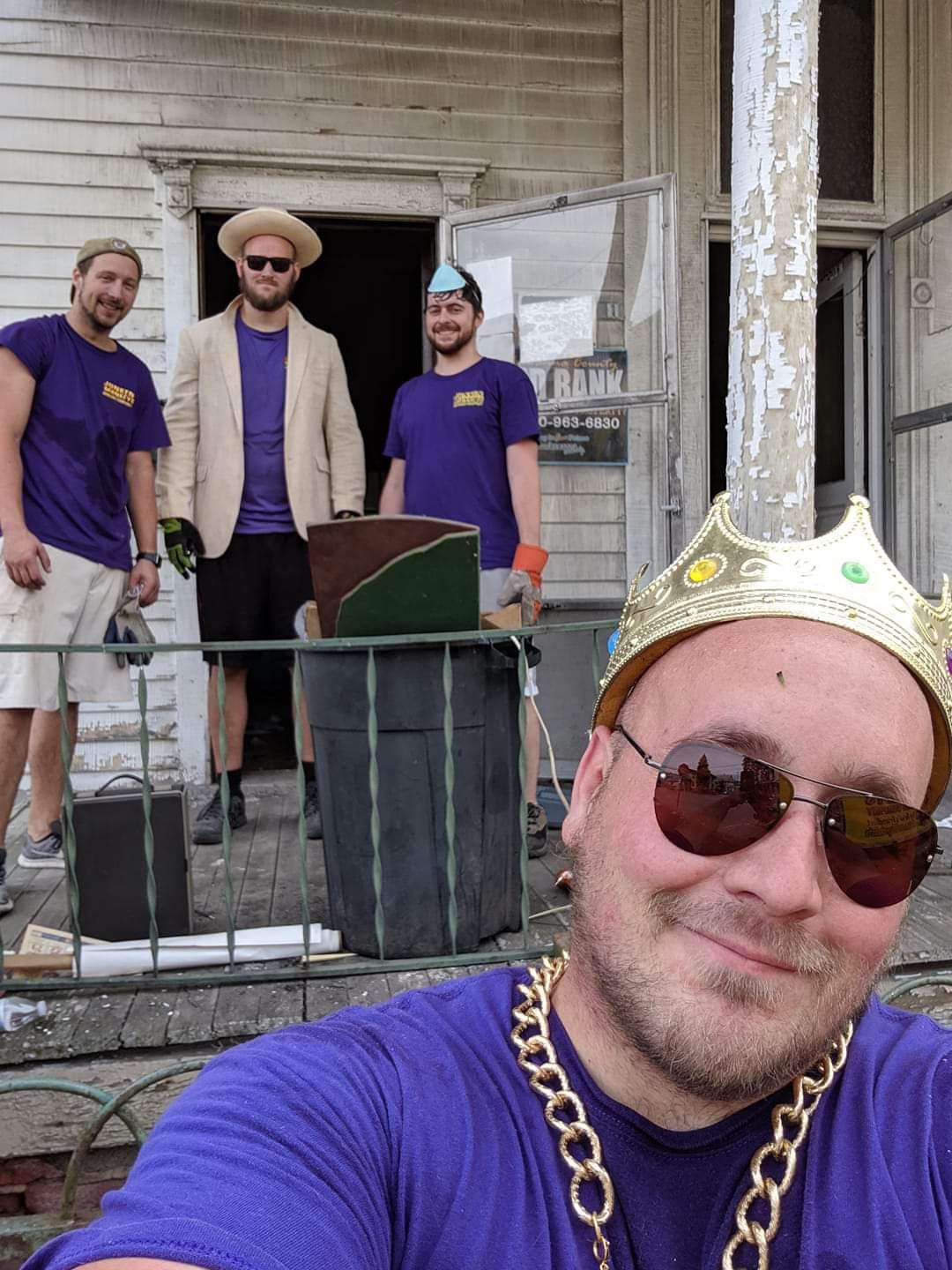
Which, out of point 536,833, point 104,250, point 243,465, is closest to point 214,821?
point 536,833

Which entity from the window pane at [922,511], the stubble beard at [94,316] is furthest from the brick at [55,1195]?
the window pane at [922,511]

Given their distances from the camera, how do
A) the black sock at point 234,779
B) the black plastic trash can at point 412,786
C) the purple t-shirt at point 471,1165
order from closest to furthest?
the purple t-shirt at point 471,1165
the black plastic trash can at point 412,786
the black sock at point 234,779

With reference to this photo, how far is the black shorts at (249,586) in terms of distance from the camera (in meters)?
4.02

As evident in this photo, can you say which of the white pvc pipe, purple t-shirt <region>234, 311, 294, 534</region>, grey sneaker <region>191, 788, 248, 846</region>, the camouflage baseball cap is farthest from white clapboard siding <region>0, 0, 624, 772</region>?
the white pvc pipe

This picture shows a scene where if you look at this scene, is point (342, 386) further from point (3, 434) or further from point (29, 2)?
point (29, 2)

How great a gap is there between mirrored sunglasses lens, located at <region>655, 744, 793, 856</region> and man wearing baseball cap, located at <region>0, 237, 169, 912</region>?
2.80m

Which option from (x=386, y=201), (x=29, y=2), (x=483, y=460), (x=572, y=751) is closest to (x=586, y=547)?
(x=572, y=751)

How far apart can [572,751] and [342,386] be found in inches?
95.5

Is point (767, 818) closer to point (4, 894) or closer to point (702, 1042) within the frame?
point (702, 1042)

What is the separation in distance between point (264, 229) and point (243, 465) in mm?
932

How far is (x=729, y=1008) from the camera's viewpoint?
99 centimetres

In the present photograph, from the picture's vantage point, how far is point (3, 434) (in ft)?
11.2

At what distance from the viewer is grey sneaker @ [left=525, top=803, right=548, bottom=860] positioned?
3.81 meters

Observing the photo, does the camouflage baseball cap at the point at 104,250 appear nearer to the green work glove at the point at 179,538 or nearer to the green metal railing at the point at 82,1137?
the green work glove at the point at 179,538
